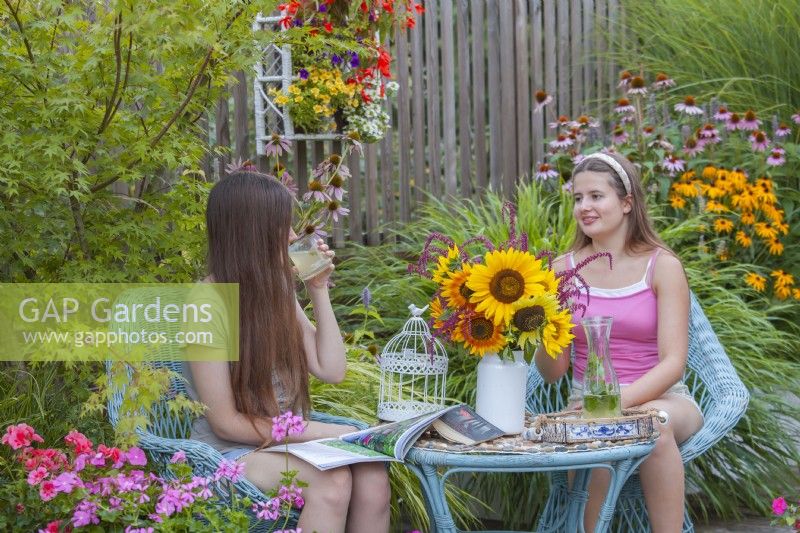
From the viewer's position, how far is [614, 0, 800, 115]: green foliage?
5824 mm

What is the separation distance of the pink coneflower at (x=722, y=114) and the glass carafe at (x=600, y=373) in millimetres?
3208

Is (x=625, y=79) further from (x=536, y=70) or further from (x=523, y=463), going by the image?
(x=523, y=463)

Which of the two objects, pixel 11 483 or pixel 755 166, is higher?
pixel 755 166

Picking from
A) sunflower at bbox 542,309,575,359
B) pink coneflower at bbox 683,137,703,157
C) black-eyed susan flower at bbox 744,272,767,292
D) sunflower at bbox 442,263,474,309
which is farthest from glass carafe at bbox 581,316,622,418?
pink coneflower at bbox 683,137,703,157

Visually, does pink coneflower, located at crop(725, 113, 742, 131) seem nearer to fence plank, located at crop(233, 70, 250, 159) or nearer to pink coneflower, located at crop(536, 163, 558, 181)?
pink coneflower, located at crop(536, 163, 558, 181)

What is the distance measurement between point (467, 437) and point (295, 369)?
495 mm

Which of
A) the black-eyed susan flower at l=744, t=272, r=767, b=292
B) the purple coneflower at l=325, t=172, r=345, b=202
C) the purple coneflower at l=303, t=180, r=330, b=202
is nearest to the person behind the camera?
the purple coneflower at l=303, t=180, r=330, b=202

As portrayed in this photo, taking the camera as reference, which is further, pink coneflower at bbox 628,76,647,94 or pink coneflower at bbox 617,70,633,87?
pink coneflower at bbox 617,70,633,87

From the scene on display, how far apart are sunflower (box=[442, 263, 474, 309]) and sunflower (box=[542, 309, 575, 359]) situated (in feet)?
0.64

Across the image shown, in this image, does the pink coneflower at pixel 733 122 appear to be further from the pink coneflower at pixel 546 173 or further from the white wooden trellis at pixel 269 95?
the white wooden trellis at pixel 269 95

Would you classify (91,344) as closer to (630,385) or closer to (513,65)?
(630,385)

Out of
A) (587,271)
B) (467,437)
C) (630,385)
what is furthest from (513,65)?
(467,437)

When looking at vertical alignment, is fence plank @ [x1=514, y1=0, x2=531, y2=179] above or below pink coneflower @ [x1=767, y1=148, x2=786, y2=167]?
above

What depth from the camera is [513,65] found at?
621 cm
